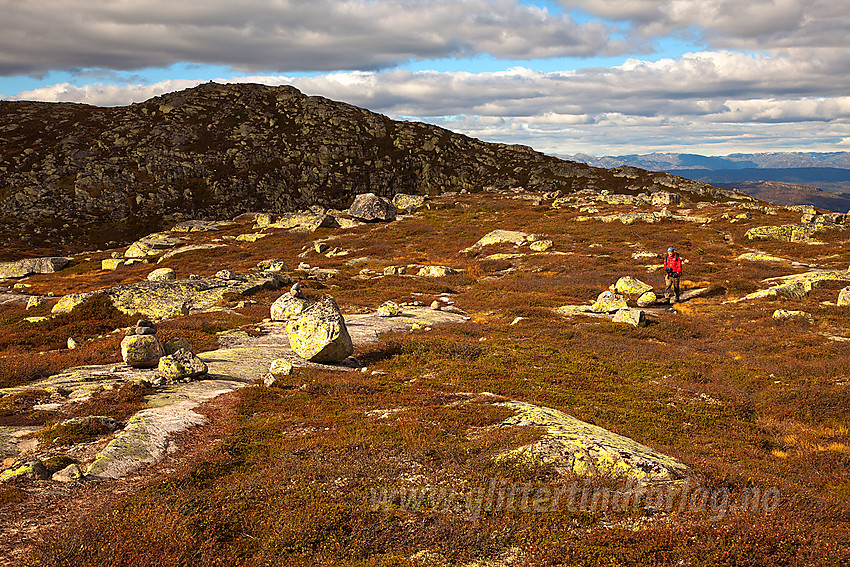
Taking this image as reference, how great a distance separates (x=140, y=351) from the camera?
63.4ft

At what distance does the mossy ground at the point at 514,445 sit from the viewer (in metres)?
8.01

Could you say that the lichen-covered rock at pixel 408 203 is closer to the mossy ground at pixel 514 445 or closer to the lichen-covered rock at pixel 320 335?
the mossy ground at pixel 514 445

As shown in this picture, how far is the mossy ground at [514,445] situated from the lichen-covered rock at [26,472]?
266 centimetres

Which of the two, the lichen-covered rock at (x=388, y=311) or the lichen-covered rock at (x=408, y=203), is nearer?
the lichen-covered rock at (x=388, y=311)

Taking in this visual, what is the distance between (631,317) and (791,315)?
31.1 ft

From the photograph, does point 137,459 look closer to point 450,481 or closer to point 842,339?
point 450,481

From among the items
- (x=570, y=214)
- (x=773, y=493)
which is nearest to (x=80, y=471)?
(x=773, y=493)

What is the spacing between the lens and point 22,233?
4284 inches

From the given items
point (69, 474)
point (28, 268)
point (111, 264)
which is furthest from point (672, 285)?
point (28, 268)

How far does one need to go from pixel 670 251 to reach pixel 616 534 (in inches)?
1274

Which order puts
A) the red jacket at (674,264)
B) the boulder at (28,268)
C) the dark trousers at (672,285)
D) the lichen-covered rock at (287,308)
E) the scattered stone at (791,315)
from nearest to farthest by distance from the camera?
the scattered stone at (791,315) → the lichen-covered rock at (287,308) → the red jacket at (674,264) → the dark trousers at (672,285) → the boulder at (28,268)

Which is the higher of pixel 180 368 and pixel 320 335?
pixel 320 335

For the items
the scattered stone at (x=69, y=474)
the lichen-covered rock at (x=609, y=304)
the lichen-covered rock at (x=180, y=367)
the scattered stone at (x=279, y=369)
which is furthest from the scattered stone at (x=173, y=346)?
the lichen-covered rock at (x=609, y=304)

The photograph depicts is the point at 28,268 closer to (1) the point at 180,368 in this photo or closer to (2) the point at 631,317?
(1) the point at 180,368
